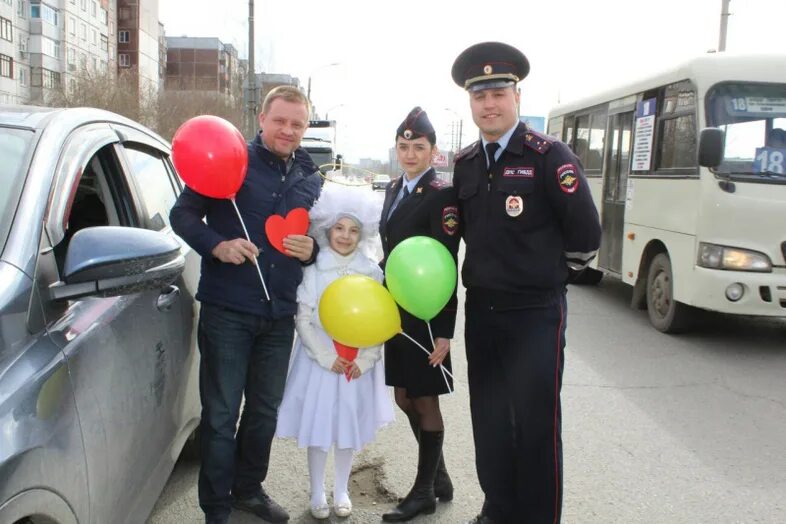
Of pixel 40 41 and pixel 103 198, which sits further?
pixel 40 41

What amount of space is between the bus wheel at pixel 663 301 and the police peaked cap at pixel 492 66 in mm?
4795

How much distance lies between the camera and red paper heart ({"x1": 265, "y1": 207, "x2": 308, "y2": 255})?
9.70 feet

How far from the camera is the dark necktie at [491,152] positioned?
114 inches

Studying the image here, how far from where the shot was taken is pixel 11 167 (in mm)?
2039

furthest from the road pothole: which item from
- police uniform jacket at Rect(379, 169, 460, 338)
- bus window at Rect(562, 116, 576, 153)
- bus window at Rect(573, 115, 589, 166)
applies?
bus window at Rect(562, 116, 576, 153)

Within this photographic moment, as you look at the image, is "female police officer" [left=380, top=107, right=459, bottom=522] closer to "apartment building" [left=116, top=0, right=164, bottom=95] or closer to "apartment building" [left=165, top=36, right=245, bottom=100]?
"apartment building" [left=116, top=0, right=164, bottom=95]

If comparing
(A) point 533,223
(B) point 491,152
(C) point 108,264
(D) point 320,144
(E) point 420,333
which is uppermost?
(D) point 320,144

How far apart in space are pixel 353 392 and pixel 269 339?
1.61ft

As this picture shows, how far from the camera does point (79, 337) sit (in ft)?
6.11

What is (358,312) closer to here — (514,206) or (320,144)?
(514,206)

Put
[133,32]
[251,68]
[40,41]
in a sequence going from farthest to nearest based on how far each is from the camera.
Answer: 1. [133,32]
2. [40,41]
3. [251,68]

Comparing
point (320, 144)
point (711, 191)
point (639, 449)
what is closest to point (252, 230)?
point (639, 449)

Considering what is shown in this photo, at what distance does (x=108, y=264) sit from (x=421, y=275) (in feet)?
4.50

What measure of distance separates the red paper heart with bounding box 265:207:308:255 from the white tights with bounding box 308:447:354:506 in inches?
39.6
